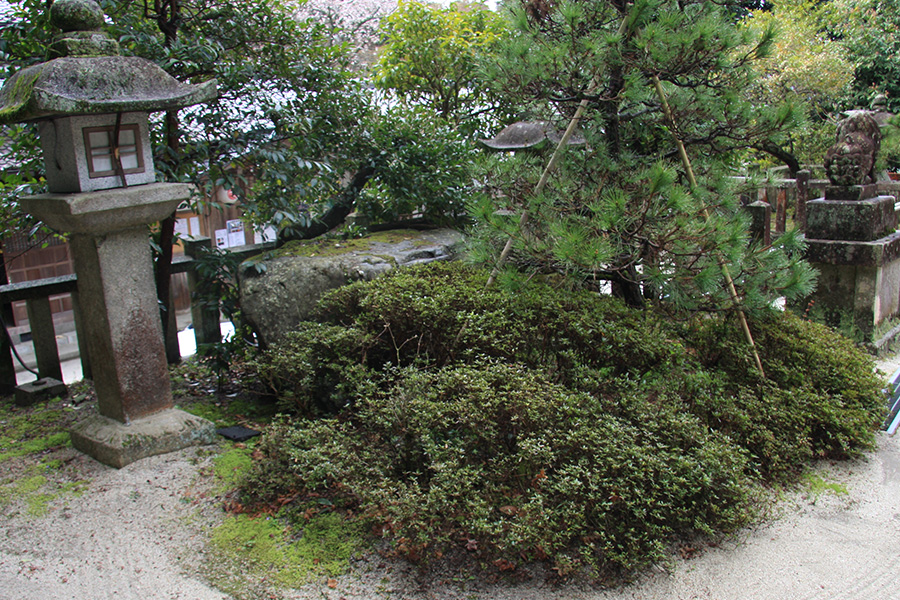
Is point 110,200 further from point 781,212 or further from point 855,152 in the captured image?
point 781,212

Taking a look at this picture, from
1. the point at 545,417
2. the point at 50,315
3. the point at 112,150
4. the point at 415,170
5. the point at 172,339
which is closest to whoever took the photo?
the point at 545,417

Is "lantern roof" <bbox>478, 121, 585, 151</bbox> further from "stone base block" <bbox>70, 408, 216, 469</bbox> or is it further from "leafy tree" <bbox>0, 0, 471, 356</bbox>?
"stone base block" <bbox>70, 408, 216, 469</bbox>

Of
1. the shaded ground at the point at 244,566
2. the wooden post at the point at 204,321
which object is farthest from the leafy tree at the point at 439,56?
the shaded ground at the point at 244,566

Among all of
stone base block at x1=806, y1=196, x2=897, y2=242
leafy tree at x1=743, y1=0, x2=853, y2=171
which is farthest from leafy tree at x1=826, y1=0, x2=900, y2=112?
stone base block at x1=806, y1=196, x2=897, y2=242

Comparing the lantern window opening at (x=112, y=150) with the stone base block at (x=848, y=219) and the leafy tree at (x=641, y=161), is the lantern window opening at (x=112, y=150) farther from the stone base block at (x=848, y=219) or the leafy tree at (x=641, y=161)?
the stone base block at (x=848, y=219)

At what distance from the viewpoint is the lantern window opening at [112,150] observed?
11.9ft

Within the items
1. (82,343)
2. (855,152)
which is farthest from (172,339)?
(855,152)

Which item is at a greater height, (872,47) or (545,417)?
(872,47)

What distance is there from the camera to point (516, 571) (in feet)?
9.14

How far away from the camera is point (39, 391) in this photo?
4.93 meters

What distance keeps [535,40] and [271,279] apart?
8.35 ft

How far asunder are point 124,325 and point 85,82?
4.52 ft

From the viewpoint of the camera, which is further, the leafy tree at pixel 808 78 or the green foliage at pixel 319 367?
the leafy tree at pixel 808 78

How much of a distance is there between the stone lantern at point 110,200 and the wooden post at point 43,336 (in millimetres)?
1286
